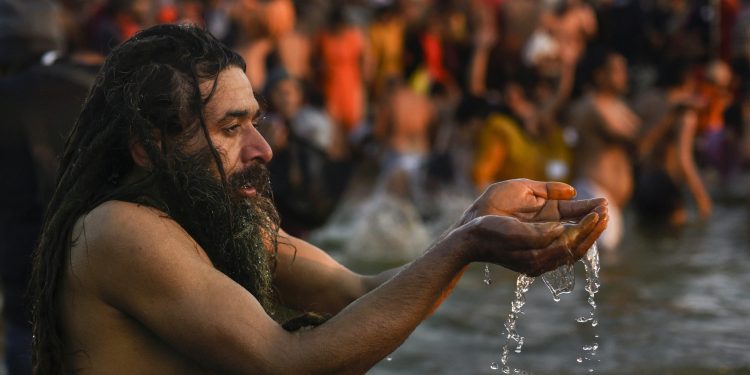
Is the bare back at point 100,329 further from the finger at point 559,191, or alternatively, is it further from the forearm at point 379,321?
the finger at point 559,191

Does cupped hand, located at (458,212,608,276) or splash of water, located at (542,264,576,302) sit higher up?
splash of water, located at (542,264,576,302)

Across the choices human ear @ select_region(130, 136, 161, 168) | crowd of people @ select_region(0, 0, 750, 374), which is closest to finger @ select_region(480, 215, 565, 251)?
human ear @ select_region(130, 136, 161, 168)

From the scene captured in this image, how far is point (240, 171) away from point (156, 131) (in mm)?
200

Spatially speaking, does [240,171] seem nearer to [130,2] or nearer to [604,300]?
[130,2]

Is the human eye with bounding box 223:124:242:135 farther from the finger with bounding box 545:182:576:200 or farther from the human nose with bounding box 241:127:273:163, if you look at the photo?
the finger with bounding box 545:182:576:200

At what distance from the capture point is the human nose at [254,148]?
2.86 meters

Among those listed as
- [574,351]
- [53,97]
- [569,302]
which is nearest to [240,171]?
[53,97]

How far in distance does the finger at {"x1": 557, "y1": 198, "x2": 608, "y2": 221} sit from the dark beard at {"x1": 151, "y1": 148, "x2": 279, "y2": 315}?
68cm

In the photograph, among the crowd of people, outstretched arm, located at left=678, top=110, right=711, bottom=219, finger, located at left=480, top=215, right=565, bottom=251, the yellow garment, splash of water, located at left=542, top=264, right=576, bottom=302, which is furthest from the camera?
outstretched arm, located at left=678, top=110, right=711, bottom=219

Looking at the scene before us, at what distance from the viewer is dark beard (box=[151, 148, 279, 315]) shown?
2.81 metres

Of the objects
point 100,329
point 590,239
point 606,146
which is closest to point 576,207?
point 590,239

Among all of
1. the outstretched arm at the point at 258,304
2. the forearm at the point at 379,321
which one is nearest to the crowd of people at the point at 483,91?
the outstretched arm at the point at 258,304

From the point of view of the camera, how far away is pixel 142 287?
267 cm

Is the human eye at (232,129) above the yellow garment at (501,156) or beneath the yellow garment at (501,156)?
beneath
